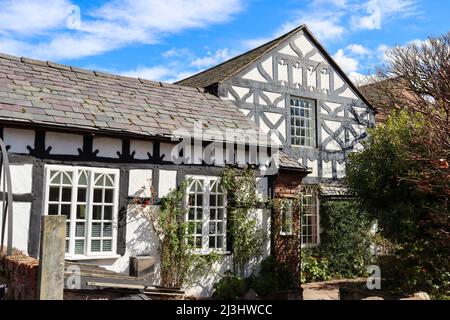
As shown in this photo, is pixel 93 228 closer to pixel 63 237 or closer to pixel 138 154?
pixel 138 154

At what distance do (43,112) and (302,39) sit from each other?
9337 mm

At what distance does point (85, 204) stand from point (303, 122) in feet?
27.1

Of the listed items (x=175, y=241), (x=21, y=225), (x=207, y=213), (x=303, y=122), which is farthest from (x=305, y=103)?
(x=21, y=225)

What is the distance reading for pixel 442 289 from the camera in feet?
27.3

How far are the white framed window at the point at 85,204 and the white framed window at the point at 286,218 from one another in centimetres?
440

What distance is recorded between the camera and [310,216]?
14.1 metres

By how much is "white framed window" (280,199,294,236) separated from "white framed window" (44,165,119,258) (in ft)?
14.4

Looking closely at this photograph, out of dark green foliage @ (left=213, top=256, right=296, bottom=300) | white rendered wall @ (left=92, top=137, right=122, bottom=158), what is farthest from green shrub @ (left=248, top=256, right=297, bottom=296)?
Answer: white rendered wall @ (left=92, top=137, right=122, bottom=158)

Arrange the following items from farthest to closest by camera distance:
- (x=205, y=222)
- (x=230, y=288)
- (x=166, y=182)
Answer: (x=205, y=222)
(x=230, y=288)
(x=166, y=182)

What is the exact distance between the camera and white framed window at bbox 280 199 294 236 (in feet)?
36.2

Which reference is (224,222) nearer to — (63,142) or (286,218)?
(286,218)

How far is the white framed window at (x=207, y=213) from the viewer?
9844mm

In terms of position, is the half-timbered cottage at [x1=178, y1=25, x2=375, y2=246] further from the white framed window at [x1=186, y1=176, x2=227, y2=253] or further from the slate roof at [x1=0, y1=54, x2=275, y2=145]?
the white framed window at [x1=186, y1=176, x2=227, y2=253]
